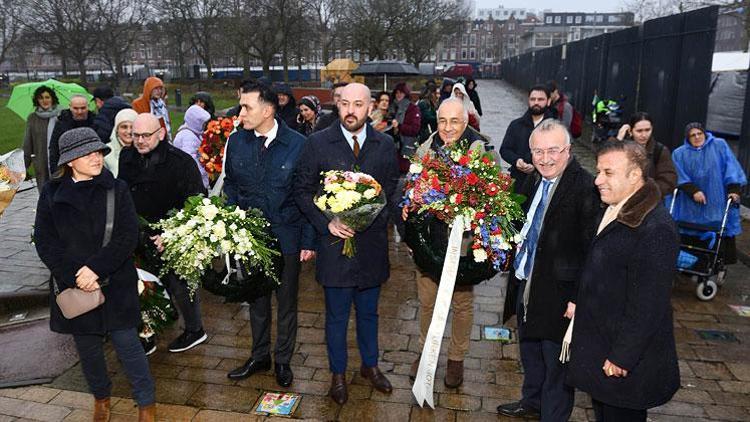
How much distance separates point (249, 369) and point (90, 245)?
1558mm

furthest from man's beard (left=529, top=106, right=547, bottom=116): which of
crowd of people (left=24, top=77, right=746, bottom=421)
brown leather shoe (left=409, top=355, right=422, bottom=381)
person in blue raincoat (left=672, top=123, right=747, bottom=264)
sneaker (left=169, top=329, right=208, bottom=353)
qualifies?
sneaker (left=169, top=329, right=208, bottom=353)

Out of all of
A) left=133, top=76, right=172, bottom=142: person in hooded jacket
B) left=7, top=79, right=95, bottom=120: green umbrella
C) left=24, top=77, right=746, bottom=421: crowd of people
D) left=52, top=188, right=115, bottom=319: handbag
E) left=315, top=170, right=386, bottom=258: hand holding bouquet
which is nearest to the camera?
left=24, top=77, right=746, bottom=421: crowd of people

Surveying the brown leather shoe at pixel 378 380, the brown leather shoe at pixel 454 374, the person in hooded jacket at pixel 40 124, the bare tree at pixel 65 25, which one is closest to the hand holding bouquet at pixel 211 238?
the brown leather shoe at pixel 378 380

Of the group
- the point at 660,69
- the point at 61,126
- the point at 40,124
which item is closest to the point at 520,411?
the point at 61,126

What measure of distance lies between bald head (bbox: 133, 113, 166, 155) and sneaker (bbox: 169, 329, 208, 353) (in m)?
1.55

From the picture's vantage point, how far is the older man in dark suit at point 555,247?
3.36 m

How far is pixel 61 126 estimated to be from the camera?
7160mm

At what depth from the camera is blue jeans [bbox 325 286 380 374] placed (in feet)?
13.6

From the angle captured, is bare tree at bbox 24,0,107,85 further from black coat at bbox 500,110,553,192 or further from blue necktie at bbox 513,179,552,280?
blue necktie at bbox 513,179,552,280

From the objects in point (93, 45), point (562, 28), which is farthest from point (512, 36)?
point (93, 45)

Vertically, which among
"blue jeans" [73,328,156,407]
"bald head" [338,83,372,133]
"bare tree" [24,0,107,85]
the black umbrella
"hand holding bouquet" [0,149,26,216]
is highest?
"bare tree" [24,0,107,85]

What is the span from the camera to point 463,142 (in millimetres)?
4191

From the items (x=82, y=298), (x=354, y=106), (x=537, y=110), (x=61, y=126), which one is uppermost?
(x=354, y=106)

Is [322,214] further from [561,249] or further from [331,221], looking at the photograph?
[561,249]
